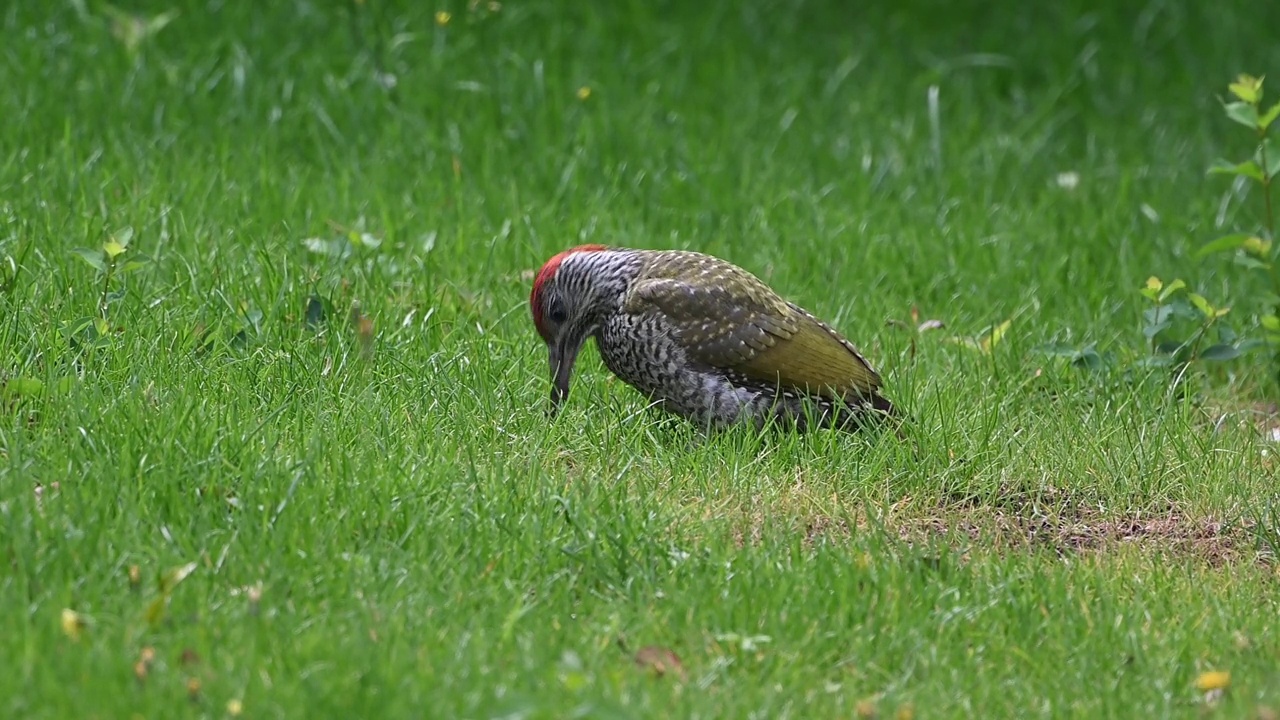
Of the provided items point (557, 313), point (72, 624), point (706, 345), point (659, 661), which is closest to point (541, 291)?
point (557, 313)

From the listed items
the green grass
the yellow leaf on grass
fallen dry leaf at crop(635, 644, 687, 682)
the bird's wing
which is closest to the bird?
the bird's wing

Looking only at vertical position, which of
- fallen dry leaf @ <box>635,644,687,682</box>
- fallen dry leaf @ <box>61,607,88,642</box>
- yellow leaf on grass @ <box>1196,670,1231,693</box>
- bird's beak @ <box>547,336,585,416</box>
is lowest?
bird's beak @ <box>547,336,585,416</box>

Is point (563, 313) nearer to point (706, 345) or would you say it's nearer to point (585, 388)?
Result: point (585, 388)

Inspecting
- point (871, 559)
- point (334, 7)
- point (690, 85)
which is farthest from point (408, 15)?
point (871, 559)

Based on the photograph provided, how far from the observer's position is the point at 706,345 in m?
5.62

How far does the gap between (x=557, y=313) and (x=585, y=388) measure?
308mm

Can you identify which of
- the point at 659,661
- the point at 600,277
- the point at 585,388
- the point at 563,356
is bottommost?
the point at 585,388

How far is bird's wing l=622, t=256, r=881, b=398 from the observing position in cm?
563

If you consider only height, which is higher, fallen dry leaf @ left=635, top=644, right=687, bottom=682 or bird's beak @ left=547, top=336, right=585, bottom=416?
fallen dry leaf @ left=635, top=644, right=687, bottom=682

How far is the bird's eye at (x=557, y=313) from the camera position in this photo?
5.79 m

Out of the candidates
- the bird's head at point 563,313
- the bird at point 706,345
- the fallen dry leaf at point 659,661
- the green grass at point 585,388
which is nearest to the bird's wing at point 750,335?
the bird at point 706,345

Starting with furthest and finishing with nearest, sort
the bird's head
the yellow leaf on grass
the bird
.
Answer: the bird's head → the bird → the yellow leaf on grass

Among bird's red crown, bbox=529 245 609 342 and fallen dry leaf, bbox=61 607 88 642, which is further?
bird's red crown, bbox=529 245 609 342

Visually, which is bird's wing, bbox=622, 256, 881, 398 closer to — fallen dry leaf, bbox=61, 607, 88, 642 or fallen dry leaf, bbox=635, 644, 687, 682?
fallen dry leaf, bbox=635, 644, 687, 682
